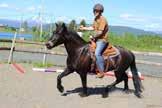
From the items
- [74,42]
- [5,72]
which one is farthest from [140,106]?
[5,72]

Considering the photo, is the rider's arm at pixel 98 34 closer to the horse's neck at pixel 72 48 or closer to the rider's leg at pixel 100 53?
the rider's leg at pixel 100 53

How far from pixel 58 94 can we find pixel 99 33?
1.65 meters

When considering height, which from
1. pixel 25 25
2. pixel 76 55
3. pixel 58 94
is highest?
pixel 76 55

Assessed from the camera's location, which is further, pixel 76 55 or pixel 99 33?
pixel 76 55

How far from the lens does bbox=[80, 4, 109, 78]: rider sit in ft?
29.0

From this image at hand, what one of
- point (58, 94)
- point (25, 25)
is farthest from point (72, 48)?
point (25, 25)

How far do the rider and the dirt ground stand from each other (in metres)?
0.78

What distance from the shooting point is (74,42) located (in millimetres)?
9062

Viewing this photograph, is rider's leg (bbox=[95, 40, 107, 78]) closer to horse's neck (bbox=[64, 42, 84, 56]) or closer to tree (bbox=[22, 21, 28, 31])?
horse's neck (bbox=[64, 42, 84, 56])

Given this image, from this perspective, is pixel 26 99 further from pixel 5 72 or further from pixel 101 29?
pixel 5 72

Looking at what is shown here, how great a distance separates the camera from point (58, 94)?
364 inches

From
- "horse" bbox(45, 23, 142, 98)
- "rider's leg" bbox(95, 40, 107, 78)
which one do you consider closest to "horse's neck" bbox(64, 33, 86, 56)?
"horse" bbox(45, 23, 142, 98)

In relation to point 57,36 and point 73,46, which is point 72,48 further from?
point 57,36

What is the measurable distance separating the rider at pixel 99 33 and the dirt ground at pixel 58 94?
0.78 metres
